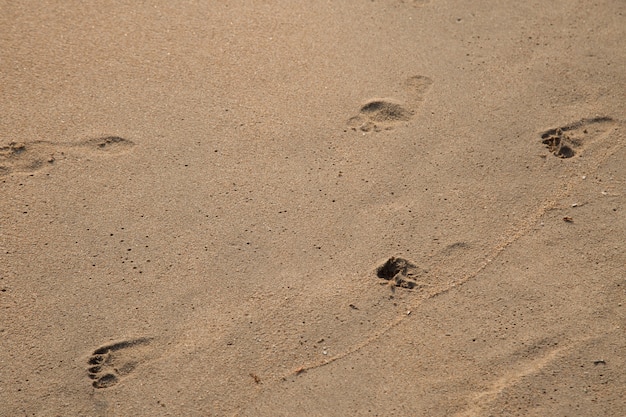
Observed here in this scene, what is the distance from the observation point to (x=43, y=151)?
3.47m

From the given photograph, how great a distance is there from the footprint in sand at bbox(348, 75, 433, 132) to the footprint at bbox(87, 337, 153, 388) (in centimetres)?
Result: 151

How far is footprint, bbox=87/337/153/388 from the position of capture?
9.02 ft

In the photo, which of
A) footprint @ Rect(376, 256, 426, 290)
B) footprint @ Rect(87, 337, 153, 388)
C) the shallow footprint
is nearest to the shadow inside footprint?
the shallow footprint

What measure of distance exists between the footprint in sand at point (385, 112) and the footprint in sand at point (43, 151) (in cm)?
112

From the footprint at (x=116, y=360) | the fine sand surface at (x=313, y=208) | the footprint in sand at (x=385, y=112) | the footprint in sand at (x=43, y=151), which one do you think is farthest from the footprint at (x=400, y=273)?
the footprint in sand at (x=43, y=151)

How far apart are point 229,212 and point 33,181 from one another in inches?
35.3

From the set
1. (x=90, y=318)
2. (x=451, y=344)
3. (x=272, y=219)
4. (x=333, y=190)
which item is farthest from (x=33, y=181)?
(x=451, y=344)

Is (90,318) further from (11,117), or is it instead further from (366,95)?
(366,95)

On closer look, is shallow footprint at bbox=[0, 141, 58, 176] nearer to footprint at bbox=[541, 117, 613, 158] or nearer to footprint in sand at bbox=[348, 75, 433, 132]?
footprint in sand at bbox=[348, 75, 433, 132]

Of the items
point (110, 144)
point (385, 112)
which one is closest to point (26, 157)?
point (110, 144)

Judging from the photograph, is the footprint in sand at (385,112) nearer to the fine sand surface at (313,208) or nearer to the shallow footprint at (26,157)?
the fine sand surface at (313,208)

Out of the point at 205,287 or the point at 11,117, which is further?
the point at 11,117

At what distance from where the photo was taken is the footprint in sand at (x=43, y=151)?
341cm

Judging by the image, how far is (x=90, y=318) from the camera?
292 cm
